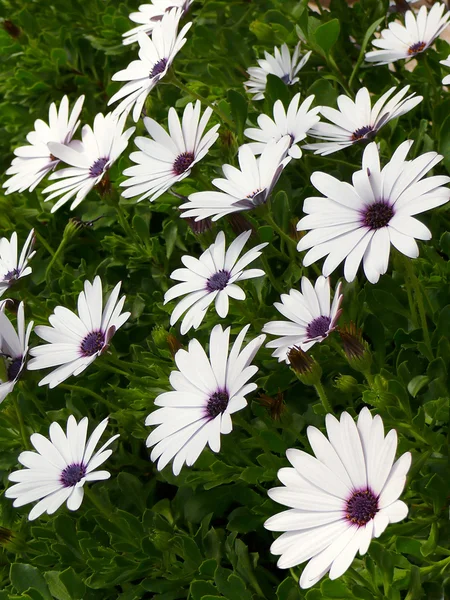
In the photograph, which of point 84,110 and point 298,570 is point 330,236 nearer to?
point 298,570

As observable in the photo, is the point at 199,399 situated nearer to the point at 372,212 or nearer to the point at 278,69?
the point at 372,212

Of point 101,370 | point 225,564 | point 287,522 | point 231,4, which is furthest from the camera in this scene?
point 231,4

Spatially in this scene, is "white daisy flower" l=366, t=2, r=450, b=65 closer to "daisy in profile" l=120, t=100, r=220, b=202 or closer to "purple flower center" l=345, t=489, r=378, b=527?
"daisy in profile" l=120, t=100, r=220, b=202

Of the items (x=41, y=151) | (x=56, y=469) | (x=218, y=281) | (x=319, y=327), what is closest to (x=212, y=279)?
(x=218, y=281)

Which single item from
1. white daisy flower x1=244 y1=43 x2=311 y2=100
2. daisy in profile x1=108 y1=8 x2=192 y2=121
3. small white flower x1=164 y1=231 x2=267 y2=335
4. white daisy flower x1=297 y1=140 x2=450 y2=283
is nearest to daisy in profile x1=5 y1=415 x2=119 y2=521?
small white flower x1=164 y1=231 x2=267 y2=335

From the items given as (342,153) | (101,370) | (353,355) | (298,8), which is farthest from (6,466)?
(298,8)
